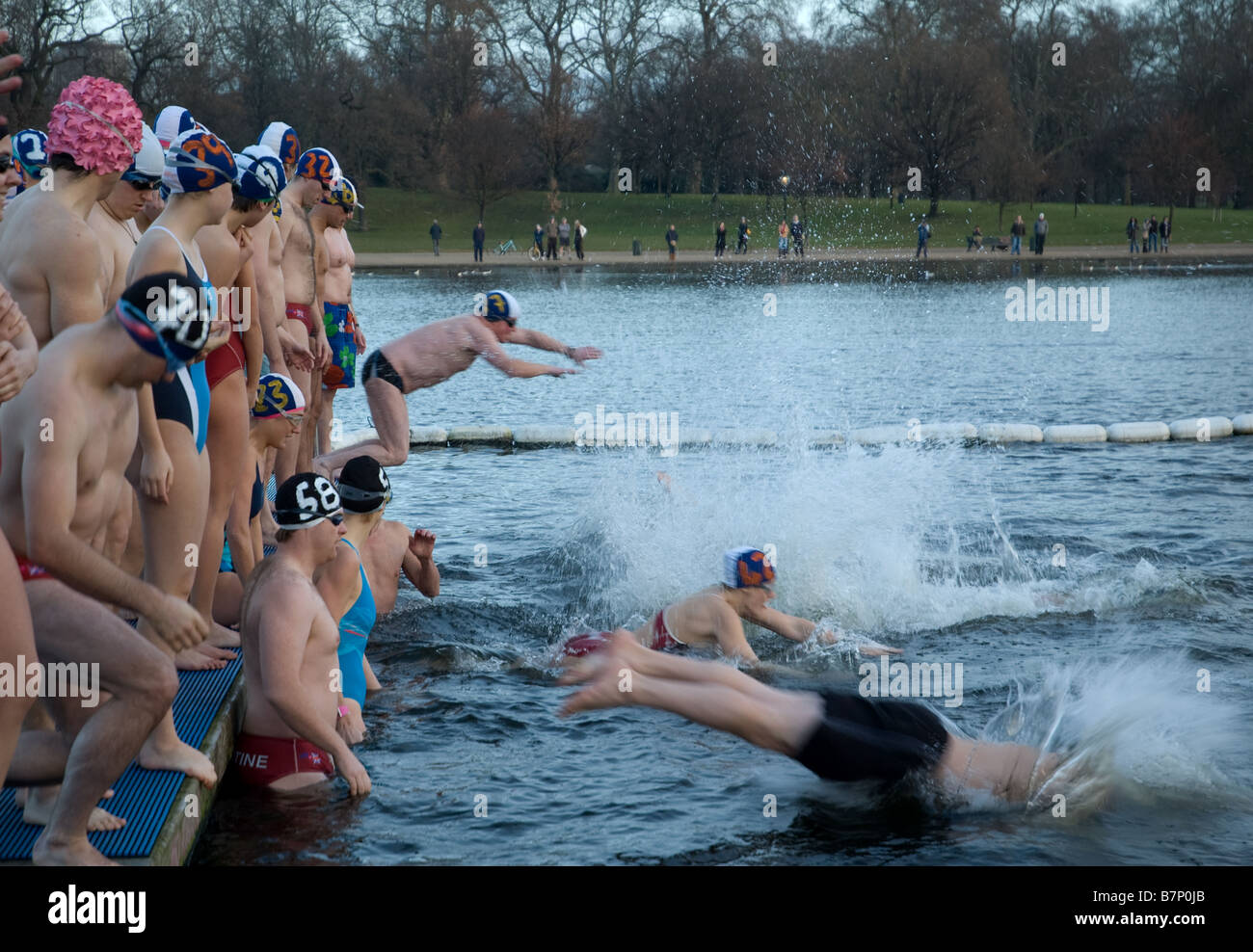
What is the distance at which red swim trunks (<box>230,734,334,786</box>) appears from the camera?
5.77 meters

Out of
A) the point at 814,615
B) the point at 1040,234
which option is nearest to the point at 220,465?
the point at 814,615

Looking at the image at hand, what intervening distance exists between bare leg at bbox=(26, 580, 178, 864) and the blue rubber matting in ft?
0.52

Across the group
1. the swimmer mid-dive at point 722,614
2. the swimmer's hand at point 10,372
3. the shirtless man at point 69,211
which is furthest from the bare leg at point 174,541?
the swimmer mid-dive at point 722,614

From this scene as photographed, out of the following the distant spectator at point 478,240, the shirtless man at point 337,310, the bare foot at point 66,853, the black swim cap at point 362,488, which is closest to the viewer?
the bare foot at point 66,853

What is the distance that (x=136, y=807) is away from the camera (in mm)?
4621

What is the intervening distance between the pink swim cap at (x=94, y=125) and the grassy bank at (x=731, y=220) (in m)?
51.0

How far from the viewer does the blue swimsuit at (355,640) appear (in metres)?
6.46

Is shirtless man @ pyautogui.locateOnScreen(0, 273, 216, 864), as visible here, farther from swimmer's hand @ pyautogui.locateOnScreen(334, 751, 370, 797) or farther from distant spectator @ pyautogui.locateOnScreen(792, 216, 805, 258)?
distant spectator @ pyautogui.locateOnScreen(792, 216, 805, 258)

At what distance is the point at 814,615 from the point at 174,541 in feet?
15.9

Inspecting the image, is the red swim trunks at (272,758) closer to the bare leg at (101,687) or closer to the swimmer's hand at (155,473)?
the swimmer's hand at (155,473)

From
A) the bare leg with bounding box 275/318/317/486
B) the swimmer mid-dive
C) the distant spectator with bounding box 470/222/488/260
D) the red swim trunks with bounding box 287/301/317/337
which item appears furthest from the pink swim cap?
the distant spectator with bounding box 470/222/488/260

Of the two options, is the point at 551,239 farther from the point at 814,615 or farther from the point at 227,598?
the point at 227,598

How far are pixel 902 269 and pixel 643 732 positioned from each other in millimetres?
40566

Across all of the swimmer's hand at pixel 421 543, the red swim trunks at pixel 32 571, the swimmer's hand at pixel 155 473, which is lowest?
the swimmer's hand at pixel 421 543
